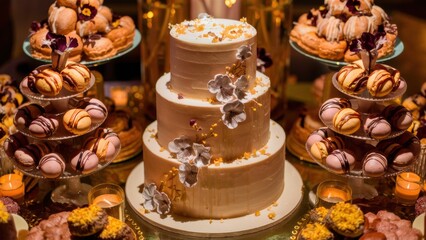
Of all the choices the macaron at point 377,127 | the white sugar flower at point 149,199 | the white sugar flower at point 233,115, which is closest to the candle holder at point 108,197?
the white sugar flower at point 149,199

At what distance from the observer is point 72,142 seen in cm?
315

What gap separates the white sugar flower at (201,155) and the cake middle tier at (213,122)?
0.05m

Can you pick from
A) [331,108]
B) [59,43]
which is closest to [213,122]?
[331,108]

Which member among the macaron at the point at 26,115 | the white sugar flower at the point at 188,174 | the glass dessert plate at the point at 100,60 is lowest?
the white sugar flower at the point at 188,174

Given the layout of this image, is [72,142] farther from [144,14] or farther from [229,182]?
[144,14]

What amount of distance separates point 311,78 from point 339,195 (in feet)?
8.29

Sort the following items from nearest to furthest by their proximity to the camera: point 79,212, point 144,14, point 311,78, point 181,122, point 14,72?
point 79,212 → point 181,122 → point 144,14 → point 14,72 → point 311,78

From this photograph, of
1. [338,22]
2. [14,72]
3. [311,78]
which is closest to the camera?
[338,22]

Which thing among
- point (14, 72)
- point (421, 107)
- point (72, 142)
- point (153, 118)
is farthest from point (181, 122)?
point (14, 72)

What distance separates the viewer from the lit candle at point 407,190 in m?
3.23

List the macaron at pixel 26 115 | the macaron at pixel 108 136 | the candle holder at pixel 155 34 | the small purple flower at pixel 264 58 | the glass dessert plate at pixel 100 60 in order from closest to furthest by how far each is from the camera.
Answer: the macaron at pixel 26 115
the macaron at pixel 108 136
the glass dessert plate at pixel 100 60
the small purple flower at pixel 264 58
the candle holder at pixel 155 34

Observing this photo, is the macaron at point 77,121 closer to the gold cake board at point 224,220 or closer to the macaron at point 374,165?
the gold cake board at point 224,220

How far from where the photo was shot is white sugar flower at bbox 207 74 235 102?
287cm

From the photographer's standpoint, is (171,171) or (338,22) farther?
(338,22)
